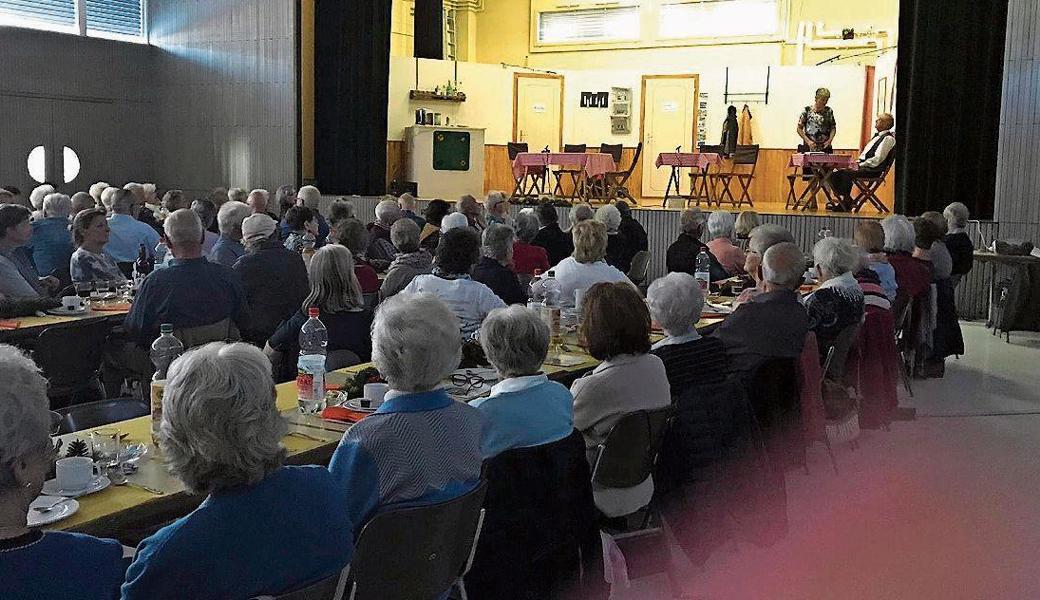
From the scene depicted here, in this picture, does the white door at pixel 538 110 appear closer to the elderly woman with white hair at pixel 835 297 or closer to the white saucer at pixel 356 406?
the elderly woman with white hair at pixel 835 297

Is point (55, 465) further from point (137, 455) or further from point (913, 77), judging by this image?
point (913, 77)

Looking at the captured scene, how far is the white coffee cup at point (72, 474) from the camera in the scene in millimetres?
2662

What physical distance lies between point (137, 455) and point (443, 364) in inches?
40.7

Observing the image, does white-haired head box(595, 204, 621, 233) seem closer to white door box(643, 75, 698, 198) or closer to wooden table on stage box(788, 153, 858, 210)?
wooden table on stage box(788, 153, 858, 210)

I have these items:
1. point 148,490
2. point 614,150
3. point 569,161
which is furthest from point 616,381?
point 614,150

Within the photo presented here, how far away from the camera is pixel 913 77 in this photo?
36.5ft

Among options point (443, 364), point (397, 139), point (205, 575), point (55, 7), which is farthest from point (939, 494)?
point (55, 7)

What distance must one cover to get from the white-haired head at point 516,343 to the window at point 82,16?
1269cm

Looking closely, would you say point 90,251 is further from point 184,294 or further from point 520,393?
point 520,393

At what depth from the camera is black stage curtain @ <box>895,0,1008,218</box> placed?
10.8 metres

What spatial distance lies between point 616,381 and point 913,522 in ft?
7.07

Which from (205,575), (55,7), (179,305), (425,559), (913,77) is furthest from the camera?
(55,7)

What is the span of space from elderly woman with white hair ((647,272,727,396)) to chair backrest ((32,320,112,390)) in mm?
2885

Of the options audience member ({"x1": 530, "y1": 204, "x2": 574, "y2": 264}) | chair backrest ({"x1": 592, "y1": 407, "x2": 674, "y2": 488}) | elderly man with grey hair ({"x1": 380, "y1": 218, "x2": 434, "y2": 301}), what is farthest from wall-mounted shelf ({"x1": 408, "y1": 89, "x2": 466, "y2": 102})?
chair backrest ({"x1": 592, "y1": 407, "x2": 674, "y2": 488})
